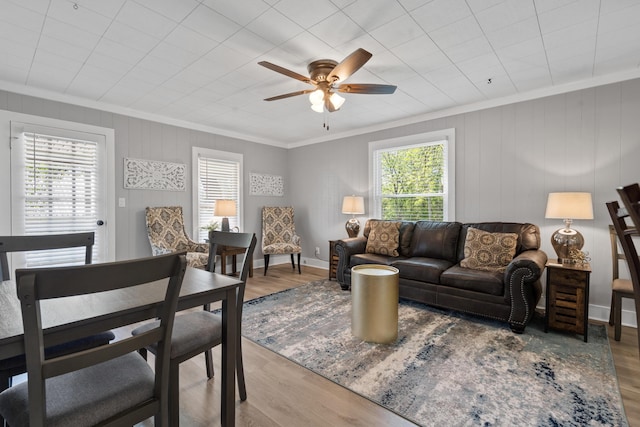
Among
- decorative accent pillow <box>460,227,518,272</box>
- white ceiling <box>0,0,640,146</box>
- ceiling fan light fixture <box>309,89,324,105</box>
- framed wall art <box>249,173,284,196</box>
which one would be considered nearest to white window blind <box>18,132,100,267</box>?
white ceiling <box>0,0,640,146</box>

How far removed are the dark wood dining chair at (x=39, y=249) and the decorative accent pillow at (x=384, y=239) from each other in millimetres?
3147

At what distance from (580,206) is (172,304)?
137 inches

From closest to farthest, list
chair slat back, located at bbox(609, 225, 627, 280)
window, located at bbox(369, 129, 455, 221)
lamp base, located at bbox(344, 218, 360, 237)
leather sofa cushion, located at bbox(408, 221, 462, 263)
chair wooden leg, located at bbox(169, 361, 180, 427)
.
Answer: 1. chair wooden leg, located at bbox(169, 361, 180, 427)
2. chair slat back, located at bbox(609, 225, 627, 280)
3. leather sofa cushion, located at bbox(408, 221, 462, 263)
4. window, located at bbox(369, 129, 455, 221)
5. lamp base, located at bbox(344, 218, 360, 237)

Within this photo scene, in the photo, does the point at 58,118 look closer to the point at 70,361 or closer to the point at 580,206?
the point at 70,361

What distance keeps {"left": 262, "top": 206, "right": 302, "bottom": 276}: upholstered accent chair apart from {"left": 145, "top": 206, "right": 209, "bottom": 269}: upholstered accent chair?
120 cm

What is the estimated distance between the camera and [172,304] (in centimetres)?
116

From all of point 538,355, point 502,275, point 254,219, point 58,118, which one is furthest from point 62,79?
point 538,355

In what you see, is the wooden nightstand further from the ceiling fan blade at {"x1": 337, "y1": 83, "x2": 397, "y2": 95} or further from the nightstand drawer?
the nightstand drawer

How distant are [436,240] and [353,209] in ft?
4.57

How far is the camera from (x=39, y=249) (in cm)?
182

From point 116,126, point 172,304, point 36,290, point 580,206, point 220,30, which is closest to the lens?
A: point 36,290

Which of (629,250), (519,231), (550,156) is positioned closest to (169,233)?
(519,231)

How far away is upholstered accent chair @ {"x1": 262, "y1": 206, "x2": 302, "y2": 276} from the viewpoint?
5.16m

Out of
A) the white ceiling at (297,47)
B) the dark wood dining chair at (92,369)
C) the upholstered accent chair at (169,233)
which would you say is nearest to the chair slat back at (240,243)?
the dark wood dining chair at (92,369)
